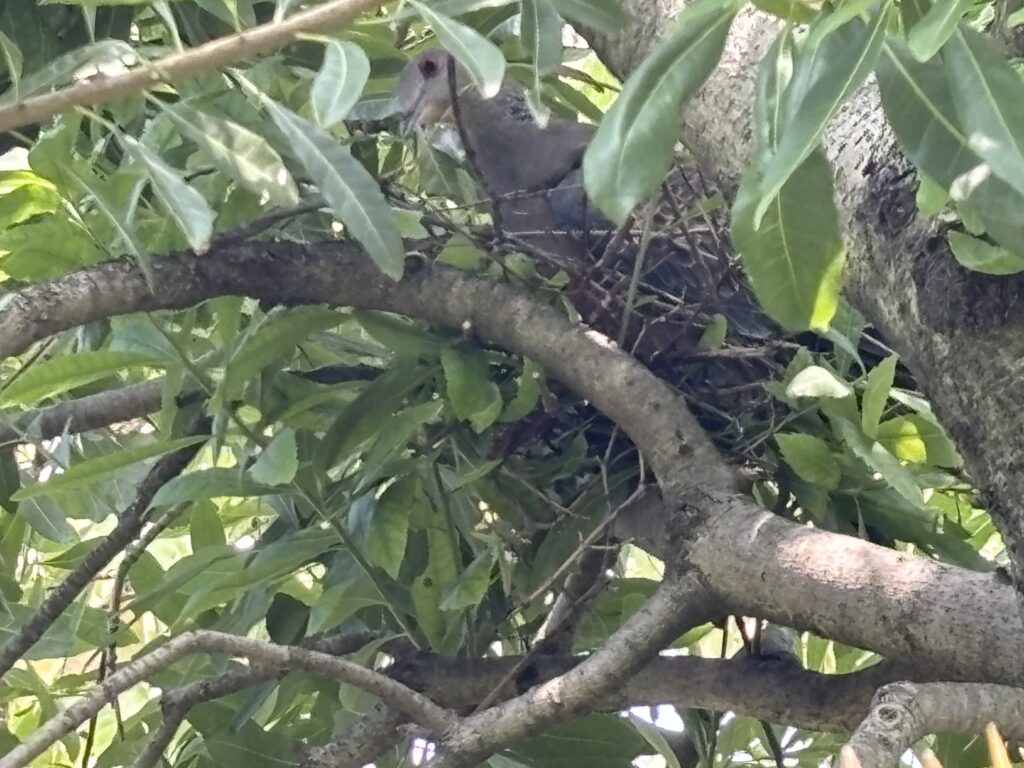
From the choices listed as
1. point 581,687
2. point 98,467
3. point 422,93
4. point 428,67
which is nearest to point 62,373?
point 98,467

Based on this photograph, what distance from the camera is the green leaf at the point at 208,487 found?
81 centimetres

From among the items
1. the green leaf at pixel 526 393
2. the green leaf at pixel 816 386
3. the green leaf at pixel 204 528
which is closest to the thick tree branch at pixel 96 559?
the green leaf at pixel 204 528

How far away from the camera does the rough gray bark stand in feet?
1.56

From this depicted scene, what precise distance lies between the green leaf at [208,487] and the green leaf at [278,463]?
54 mm

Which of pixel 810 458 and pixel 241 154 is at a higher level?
pixel 241 154

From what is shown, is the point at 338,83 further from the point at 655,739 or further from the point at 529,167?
the point at 529,167

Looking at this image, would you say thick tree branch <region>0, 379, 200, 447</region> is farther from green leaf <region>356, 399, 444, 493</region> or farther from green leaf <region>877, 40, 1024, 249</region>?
green leaf <region>877, 40, 1024, 249</region>

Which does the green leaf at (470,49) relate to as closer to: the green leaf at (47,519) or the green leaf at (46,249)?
the green leaf at (46,249)

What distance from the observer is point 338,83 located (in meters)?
0.59

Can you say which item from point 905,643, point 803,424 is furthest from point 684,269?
point 905,643

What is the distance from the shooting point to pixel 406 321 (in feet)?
2.89

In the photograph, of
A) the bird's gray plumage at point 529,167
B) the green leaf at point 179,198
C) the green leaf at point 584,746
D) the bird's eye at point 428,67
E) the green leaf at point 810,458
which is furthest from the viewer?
the bird's eye at point 428,67

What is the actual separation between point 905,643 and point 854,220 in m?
0.20

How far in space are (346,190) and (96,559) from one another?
0.38 m
